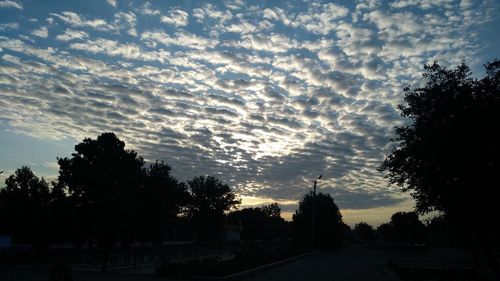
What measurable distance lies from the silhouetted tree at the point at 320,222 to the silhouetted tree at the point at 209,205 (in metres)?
38.9

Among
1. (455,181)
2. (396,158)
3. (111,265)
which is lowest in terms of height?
(111,265)

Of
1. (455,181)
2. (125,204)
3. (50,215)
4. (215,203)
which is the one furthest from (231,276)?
(215,203)

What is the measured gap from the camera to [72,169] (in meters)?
47.2

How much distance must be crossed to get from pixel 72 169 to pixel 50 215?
19.3 ft

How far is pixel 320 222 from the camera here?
226ft

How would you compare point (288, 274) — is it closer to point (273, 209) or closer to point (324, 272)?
point (324, 272)

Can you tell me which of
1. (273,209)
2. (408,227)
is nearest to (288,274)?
(408,227)

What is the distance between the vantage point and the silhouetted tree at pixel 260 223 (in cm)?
10794

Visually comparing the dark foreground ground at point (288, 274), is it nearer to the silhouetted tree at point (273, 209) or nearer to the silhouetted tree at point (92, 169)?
the silhouetted tree at point (92, 169)

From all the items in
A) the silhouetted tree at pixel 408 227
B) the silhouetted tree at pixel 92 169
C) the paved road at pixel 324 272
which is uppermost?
the silhouetted tree at pixel 92 169

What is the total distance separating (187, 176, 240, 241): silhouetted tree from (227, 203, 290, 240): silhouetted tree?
7.37 metres

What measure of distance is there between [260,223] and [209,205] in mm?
14215

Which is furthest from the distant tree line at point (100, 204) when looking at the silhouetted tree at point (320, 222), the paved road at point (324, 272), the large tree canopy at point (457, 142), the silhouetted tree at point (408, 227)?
the silhouetted tree at point (408, 227)

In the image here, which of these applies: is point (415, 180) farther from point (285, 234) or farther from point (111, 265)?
point (285, 234)
